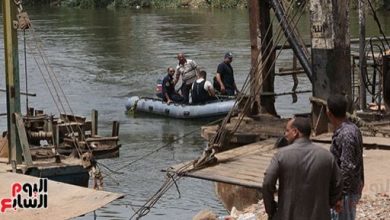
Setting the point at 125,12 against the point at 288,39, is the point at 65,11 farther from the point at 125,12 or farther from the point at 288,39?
the point at 288,39

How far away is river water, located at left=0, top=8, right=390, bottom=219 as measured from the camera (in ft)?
50.9

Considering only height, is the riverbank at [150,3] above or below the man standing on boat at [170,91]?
above

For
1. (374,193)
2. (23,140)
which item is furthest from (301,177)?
(23,140)

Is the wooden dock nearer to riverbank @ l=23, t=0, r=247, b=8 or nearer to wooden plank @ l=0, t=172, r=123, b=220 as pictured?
wooden plank @ l=0, t=172, r=123, b=220

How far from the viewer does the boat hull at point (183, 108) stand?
22.4 metres

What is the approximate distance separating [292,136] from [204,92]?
633 inches

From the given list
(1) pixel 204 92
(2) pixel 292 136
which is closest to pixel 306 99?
(1) pixel 204 92

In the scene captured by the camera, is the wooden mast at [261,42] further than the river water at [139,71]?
No

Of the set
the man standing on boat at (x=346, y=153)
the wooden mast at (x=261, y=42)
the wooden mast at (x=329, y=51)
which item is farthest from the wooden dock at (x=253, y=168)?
the wooden mast at (x=261, y=42)

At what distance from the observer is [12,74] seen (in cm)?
1416

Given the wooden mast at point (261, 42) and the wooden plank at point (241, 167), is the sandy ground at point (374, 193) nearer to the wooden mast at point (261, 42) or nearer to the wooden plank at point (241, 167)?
the wooden plank at point (241, 167)

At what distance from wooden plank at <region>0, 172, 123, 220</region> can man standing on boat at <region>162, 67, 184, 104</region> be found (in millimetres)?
13367

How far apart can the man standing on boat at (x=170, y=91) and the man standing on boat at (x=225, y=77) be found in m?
1.00

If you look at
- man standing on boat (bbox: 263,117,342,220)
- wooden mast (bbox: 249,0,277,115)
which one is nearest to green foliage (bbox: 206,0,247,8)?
wooden mast (bbox: 249,0,277,115)
